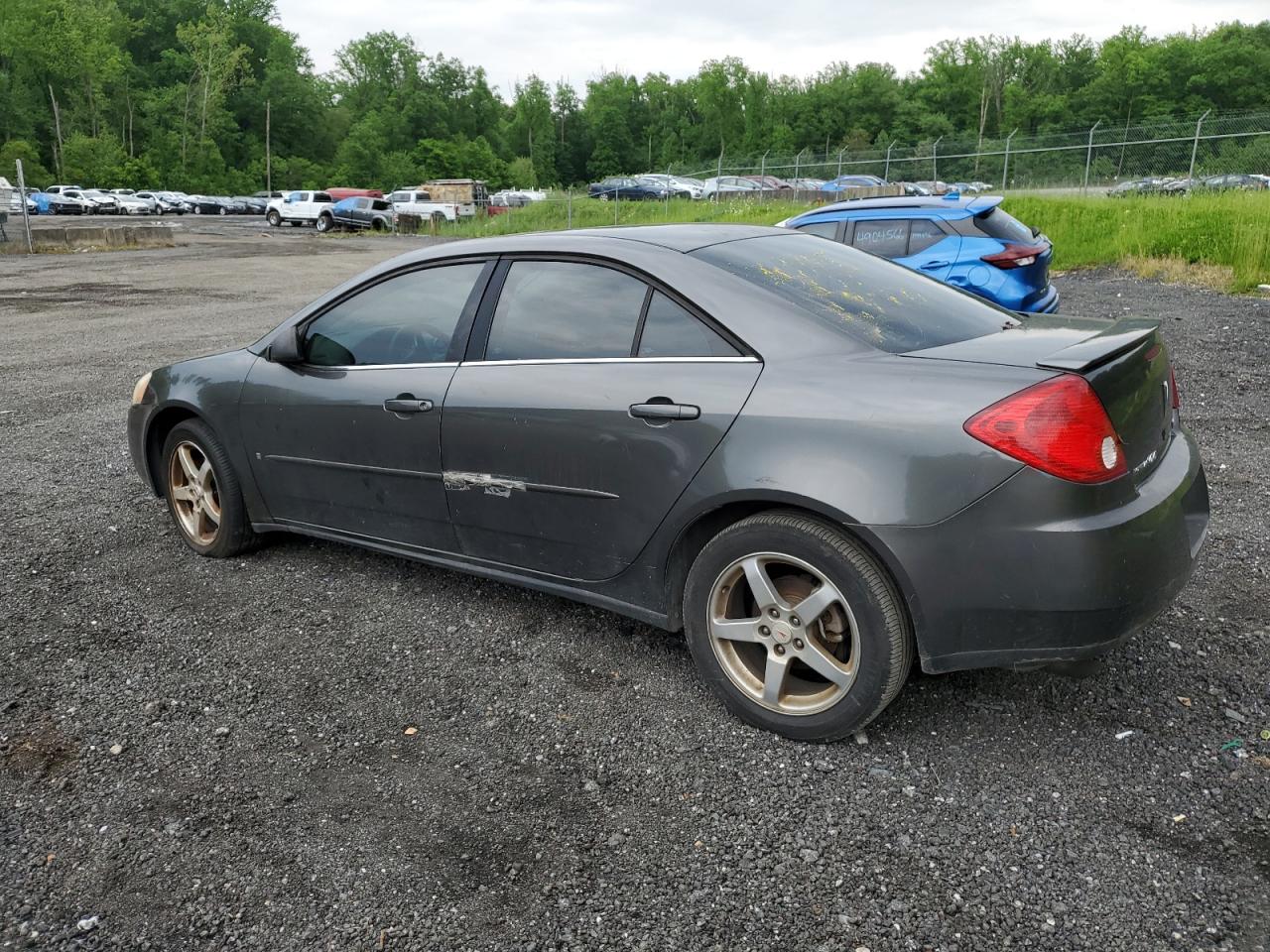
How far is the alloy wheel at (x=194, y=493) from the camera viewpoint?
4.62m

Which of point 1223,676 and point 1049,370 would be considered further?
point 1223,676

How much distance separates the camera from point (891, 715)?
3121mm

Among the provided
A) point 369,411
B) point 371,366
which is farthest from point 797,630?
point 371,366

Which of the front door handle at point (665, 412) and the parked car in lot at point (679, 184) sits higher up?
the parked car in lot at point (679, 184)

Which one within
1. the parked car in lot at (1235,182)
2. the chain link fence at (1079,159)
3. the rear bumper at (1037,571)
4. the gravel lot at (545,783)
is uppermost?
the chain link fence at (1079,159)

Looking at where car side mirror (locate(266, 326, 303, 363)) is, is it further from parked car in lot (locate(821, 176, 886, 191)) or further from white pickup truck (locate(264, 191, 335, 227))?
white pickup truck (locate(264, 191, 335, 227))

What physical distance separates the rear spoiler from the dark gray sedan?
15mm

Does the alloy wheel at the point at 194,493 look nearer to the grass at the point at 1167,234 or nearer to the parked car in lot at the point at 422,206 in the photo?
the grass at the point at 1167,234

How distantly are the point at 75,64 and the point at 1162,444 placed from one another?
102m

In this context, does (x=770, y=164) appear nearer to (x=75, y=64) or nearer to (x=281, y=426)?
(x=281, y=426)

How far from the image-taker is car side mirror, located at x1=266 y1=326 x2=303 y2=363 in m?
4.12

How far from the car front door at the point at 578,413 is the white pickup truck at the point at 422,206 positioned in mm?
43277

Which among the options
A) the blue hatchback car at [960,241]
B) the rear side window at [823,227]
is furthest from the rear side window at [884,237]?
the rear side window at [823,227]

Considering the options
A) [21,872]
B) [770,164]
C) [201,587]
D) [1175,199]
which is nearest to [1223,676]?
[21,872]
